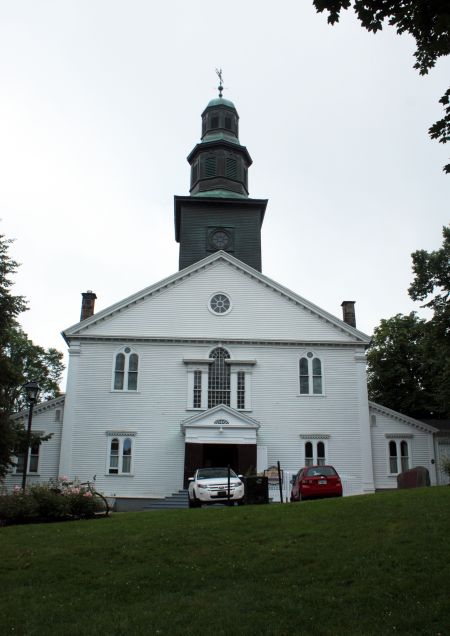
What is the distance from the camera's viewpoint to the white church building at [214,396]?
28.6 m

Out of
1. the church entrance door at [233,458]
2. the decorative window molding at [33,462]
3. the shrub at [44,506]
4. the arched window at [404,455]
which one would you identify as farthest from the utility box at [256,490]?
the decorative window molding at [33,462]

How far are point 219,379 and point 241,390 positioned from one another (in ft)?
3.81

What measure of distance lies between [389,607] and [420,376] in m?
36.0

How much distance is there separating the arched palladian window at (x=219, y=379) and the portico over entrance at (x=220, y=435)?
1.38 meters

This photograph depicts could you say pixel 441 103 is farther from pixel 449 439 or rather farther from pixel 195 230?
pixel 195 230

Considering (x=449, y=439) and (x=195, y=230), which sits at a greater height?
(x=195, y=230)

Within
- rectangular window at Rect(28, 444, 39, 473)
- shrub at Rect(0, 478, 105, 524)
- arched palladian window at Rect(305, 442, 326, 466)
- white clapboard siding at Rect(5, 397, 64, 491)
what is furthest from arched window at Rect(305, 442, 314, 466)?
shrub at Rect(0, 478, 105, 524)

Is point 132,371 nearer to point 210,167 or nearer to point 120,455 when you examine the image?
point 120,455

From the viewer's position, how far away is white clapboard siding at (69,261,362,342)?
30.5 m

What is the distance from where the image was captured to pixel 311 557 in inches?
436

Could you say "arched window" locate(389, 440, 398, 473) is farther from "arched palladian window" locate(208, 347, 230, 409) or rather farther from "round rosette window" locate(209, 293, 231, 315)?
"round rosette window" locate(209, 293, 231, 315)

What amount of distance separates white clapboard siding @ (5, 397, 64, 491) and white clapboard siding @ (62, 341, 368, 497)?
3.33 feet

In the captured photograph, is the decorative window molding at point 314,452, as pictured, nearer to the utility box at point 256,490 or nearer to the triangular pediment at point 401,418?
the triangular pediment at point 401,418

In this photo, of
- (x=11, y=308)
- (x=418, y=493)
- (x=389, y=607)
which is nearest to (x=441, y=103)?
(x=389, y=607)
